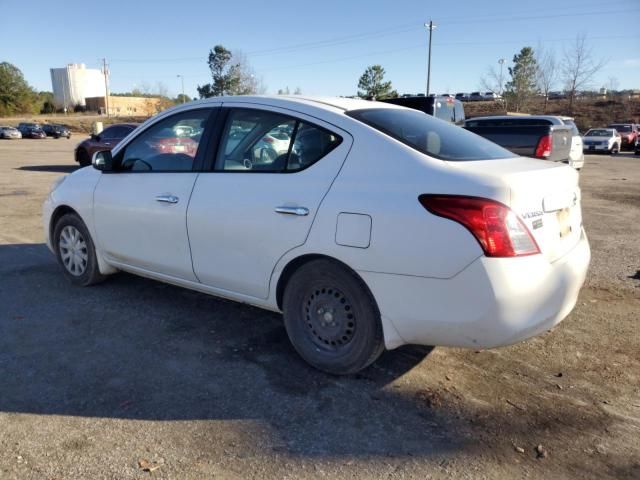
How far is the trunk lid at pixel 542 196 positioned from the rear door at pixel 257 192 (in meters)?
0.84

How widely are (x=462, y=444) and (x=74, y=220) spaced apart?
3901 mm

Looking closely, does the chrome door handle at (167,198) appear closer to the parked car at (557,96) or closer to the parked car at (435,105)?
the parked car at (435,105)

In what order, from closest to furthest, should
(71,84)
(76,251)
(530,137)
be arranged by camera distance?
(76,251), (530,137), (71,84)

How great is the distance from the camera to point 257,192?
3.49m

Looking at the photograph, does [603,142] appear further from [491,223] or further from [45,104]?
[45,104]

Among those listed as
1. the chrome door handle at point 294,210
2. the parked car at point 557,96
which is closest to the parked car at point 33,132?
the chrome door handle at point 294,210

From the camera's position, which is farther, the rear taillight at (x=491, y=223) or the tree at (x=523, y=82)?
the tree at (x=523, y=82)

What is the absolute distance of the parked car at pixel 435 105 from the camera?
1531cm

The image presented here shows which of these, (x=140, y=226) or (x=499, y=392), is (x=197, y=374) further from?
(x=499, y=392)

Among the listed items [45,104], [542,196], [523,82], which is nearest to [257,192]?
[542,196]

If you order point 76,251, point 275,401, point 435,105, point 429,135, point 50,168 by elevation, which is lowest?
point 275,401

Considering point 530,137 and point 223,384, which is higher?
point 530,137

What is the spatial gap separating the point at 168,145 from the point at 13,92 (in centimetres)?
9319

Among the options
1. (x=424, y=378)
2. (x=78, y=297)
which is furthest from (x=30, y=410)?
(x=424, y=378)
